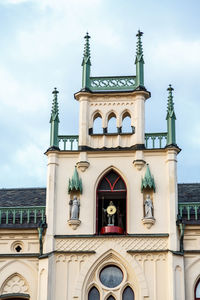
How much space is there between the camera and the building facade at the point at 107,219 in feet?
115

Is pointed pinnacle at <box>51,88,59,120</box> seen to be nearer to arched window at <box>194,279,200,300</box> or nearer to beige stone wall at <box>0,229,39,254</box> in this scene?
beige stone wall at <box>0,229,39,254</box>

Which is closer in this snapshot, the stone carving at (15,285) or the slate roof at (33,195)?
the stone carving at (15,285)

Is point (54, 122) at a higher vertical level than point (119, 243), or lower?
higher

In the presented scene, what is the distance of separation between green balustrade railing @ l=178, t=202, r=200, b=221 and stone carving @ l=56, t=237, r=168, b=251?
67.7 inches

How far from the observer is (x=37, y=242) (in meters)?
36.8

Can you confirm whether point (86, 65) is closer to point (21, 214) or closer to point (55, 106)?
point (55, 106)

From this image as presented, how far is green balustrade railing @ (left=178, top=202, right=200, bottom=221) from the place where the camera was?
120ft

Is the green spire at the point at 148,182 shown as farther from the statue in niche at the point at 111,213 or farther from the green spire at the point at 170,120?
the green spire at the point at 170,120

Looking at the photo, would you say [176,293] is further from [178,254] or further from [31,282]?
[31,282]

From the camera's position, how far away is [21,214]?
3744 cm

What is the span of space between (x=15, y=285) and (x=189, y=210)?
343 inches

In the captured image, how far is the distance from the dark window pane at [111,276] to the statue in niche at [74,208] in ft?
9.05

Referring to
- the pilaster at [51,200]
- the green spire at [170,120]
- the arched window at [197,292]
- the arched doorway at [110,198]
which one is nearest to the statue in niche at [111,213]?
the arched doorway at [110,198]

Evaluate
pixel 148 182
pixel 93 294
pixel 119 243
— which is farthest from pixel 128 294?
pixel 148 182
